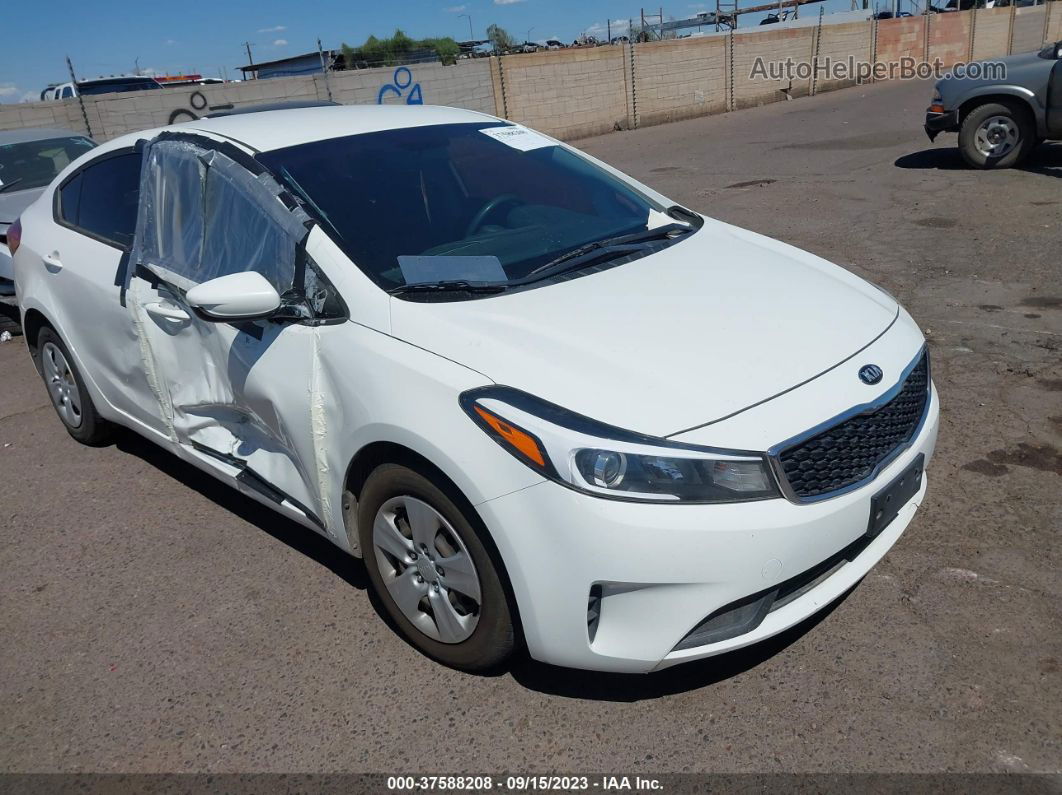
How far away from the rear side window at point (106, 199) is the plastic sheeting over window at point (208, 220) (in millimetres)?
218

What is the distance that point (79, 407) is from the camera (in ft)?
15.4

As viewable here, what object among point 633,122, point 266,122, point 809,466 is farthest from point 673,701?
point 633,122

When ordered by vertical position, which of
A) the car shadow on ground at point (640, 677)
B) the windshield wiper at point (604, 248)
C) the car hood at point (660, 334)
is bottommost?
the car shadow on ground at point (640, 677)

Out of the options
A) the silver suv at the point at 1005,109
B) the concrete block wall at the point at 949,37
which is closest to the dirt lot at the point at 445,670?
the silver suv at the point at 1005,109

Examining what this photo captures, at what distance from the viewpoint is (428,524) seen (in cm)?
262

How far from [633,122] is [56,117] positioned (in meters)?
13.2

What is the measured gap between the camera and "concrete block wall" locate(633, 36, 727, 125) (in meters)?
22.2

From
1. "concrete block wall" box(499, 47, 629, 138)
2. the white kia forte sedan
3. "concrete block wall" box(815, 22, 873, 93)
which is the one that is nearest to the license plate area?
the white kia forte sedan

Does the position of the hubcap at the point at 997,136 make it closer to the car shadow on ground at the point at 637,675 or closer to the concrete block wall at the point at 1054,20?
the car shadow on ground at the point at 637,675

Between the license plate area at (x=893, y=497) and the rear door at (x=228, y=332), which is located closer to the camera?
the license plate area at (x=893, y=497)

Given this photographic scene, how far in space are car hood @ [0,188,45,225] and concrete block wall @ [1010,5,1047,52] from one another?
40.3 metres

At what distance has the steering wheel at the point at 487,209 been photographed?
3.32 metres

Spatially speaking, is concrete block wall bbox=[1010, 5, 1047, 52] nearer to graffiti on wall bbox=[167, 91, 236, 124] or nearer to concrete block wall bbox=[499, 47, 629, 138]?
concrete block wall bbox=[499, 47, 629, 138]

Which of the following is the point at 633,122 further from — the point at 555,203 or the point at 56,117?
the point at 555,203
